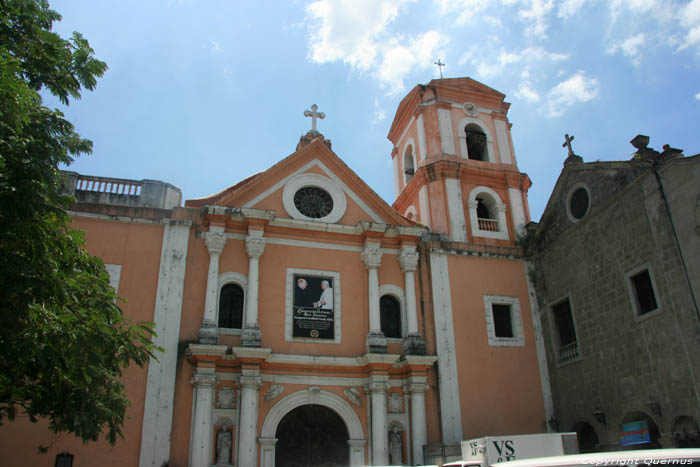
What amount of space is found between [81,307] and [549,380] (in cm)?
1258

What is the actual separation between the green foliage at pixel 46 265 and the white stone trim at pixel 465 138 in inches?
488

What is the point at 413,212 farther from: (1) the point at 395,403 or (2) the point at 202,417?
(2) the point at 202,417

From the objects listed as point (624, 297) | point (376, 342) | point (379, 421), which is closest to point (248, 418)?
point (379, 421)

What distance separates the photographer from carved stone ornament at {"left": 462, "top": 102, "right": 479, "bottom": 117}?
20.0m

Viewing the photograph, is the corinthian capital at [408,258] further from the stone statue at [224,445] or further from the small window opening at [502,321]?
the stone statue at [224,445]

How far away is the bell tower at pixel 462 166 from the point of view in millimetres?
18234

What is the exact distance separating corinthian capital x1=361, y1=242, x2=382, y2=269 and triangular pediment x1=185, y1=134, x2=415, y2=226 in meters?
0.88

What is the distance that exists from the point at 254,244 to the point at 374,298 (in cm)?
350

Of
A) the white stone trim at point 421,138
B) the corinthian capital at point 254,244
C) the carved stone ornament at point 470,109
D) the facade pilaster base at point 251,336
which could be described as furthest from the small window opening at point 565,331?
the corinthian capital at point 254,244

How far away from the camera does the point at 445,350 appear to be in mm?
15969

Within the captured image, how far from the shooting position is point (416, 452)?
14.4 meters

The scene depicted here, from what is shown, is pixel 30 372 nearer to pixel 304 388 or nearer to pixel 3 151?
pixel 3 151

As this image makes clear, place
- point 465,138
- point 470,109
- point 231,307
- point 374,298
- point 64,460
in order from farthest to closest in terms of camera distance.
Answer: point 470,109
point 465,138
point 374,298
point 231,307
point 64,460

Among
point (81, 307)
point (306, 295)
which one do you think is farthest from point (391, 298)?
point (81, 307)
